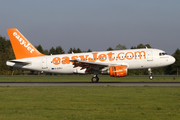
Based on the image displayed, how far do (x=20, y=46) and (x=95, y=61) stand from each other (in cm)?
1208

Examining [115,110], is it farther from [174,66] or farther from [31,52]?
[174,66]

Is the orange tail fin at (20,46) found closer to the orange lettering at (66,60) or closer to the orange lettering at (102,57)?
the orange lettering at (66,60)

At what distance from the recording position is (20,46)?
132 ft

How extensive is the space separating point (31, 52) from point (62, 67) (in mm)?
5756

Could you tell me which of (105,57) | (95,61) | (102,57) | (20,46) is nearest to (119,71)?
(105,57)

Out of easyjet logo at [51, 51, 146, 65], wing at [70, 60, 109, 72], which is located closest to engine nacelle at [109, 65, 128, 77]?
wing at [70, 60, 109, 72]

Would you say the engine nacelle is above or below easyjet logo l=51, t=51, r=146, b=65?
below

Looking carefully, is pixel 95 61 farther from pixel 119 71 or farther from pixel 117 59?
pixel 119 71

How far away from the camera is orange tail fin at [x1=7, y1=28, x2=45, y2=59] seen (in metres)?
40.2

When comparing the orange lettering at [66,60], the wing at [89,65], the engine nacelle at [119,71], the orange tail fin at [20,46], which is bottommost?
the engine nacelle at [119,71]

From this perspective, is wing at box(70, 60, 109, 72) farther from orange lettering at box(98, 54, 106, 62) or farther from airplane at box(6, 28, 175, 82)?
orange lettering at box(98, 54, 106, 62)

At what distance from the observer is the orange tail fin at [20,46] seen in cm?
4016

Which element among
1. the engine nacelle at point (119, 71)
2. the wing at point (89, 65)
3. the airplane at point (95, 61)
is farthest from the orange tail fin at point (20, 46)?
the engine nacelle at point (119, 71)

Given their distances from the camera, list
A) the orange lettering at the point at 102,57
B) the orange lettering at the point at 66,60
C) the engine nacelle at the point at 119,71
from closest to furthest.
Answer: the engine nacelle at the point at 119,71 → the orange lettering at the point at 102,57 → the orange lettering at the point at 66,60
